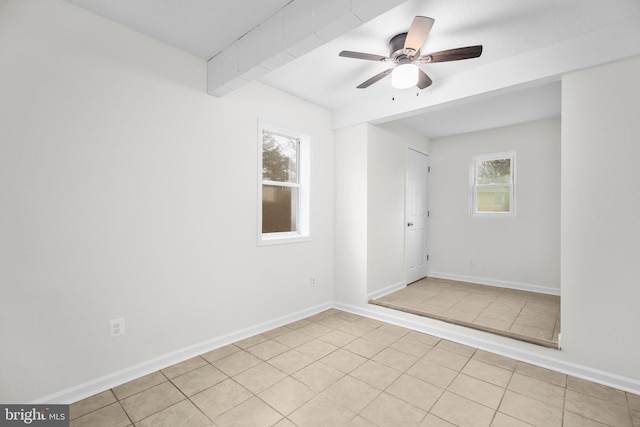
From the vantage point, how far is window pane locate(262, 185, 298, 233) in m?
3.31

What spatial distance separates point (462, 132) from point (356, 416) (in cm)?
446

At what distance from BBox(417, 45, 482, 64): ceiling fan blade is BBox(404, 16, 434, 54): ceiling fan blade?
15 cm

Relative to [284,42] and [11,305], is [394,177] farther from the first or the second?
[11,305]

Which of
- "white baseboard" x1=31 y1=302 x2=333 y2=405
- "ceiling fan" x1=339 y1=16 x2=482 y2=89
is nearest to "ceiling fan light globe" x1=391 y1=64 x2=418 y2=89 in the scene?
"ceiling fan" x1=339 y1=16 x2=482 y2=89

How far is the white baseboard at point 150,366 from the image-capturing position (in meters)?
1.92

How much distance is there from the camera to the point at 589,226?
224 centimetres

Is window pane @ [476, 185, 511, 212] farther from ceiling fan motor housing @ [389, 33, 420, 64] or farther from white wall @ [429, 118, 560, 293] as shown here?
ceiling fan motor housing @ [389, 33, 420, 64]

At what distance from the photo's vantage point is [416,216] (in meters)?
4.81

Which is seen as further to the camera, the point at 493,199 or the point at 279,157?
the point at 493,199

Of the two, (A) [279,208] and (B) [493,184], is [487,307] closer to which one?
(B) [493,184]

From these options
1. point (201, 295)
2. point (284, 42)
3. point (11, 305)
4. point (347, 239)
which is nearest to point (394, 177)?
point (347, 239)

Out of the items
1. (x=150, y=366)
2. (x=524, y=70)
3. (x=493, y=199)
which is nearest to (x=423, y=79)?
(x=524, y=70)

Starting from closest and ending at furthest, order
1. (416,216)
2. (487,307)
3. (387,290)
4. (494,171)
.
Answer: (487,307)
(387,290)
(494,171)
(416,216)

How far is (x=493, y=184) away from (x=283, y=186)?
11.1ft
